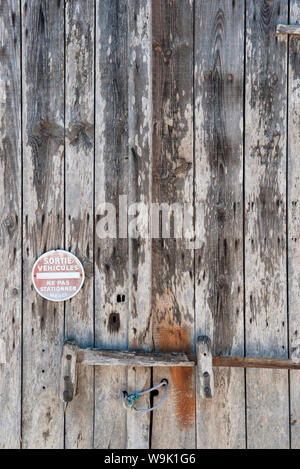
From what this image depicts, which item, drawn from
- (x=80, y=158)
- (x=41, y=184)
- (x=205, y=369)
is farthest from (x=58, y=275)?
(x=205, y=369)

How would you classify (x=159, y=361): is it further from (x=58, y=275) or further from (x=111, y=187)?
(x=111, y=187)

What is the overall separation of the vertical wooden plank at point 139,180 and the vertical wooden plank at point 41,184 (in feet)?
1.06

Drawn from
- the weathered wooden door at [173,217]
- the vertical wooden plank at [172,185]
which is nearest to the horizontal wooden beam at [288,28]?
the weathered wooden door at [173,217]

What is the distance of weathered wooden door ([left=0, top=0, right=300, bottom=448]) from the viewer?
1734 mm

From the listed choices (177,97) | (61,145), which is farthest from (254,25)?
(61,145)

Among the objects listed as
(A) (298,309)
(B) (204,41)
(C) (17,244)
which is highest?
(B) (204,41)

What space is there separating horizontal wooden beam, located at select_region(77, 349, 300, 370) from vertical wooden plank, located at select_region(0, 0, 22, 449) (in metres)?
0.35

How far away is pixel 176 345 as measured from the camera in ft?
5.69

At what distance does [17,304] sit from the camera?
1.75 m

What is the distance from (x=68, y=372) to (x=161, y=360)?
15.8 inches

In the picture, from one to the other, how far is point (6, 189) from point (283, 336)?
4.67ft

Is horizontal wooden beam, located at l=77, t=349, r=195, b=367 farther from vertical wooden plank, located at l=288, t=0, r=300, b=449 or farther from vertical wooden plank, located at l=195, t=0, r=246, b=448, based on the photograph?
vertical wooden plank, located at l=288, t=0, r=300, b=449
